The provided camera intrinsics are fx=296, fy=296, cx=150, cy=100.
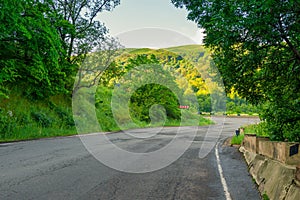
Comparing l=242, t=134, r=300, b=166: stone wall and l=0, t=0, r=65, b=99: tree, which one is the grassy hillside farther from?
l=242, t=134, r=300, b=166: stone wall

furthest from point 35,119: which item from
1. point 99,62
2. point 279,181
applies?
point 279,181

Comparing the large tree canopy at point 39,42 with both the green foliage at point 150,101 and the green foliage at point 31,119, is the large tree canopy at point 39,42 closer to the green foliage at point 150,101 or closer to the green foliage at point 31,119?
the green foliage at point 31,119

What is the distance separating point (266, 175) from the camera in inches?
260

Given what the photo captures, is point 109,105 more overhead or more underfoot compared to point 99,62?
more underfoot

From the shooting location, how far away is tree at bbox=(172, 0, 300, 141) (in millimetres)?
5992

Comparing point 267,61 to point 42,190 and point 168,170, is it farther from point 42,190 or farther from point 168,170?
point 42,190

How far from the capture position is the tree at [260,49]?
5.99m

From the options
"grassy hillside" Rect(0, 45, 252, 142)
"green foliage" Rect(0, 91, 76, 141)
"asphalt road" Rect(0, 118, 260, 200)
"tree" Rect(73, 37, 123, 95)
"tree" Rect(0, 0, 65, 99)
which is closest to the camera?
"asphalt road" Rect(0, 118, 260, 200)

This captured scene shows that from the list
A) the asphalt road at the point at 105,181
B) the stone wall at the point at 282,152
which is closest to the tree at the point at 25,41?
the asphalt road at the point at 105,181

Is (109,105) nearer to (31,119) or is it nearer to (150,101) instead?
(150,101)

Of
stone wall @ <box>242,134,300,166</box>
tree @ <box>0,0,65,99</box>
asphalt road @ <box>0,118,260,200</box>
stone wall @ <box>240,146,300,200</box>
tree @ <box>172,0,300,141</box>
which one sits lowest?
asphalt road @ <box>0,118,260,200</box>

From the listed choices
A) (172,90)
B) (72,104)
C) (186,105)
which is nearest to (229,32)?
(72,104)

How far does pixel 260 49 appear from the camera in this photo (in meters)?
7.69

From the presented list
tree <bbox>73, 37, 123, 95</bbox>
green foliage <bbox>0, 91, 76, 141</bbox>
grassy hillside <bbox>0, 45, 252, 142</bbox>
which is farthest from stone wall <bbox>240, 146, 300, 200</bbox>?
tree <bbox>73, 37, 123, 95</bbox>
